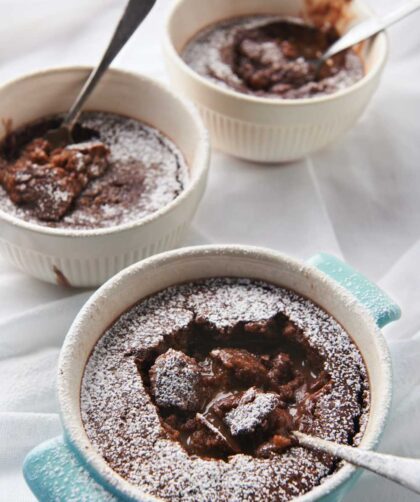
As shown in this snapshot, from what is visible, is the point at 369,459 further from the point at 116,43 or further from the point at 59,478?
the point at 116,43

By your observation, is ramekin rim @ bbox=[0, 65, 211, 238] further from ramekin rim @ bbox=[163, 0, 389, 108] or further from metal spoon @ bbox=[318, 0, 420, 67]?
metal spoon @ bbox=[318, 0, 420, 67]

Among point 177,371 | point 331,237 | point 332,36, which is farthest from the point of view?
point 332,36

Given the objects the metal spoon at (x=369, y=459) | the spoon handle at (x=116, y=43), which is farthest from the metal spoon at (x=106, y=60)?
the metal spoon at (x=369, y=459)

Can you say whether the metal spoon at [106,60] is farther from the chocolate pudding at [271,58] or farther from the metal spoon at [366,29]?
the metal spoon at [366,29]

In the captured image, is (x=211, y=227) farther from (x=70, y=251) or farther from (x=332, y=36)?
(x=332, y=36)

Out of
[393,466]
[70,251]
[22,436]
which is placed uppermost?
[393,466]

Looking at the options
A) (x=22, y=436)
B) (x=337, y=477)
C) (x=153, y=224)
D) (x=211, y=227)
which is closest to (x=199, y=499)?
(x=337, y=477)
